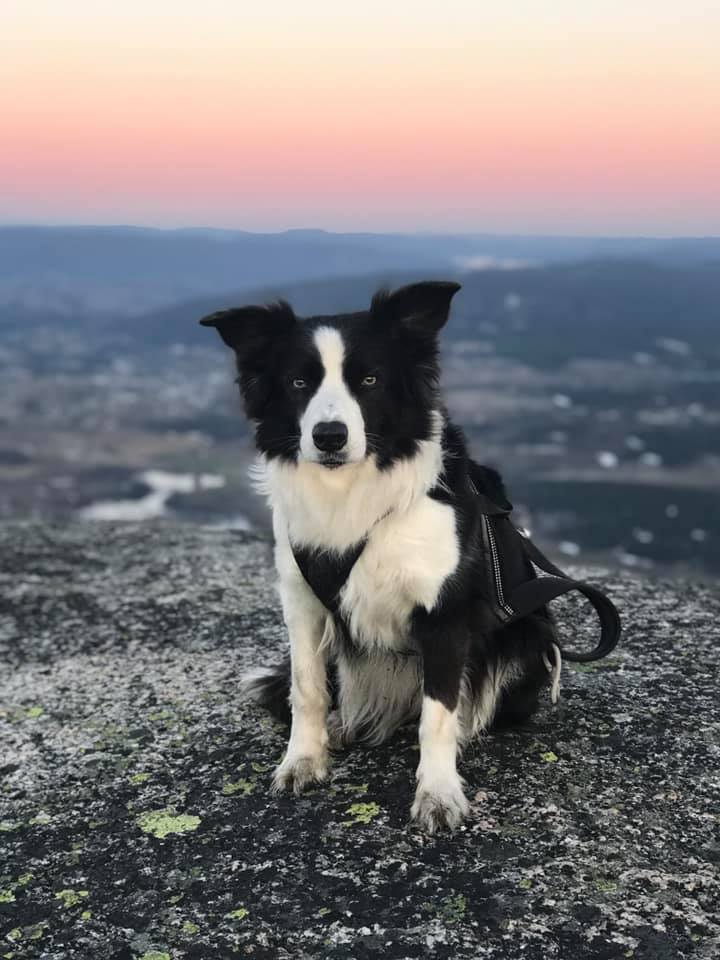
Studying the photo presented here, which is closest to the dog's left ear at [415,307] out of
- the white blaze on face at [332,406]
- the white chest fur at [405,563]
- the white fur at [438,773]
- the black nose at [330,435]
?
the white blaze on face at [332,406]

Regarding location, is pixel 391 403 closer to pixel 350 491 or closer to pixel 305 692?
pixel 350 491

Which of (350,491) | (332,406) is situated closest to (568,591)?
(350,491)

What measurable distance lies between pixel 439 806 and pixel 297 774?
835mm

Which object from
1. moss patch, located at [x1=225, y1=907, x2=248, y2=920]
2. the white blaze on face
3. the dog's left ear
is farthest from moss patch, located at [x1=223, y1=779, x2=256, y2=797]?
the dog's left ear

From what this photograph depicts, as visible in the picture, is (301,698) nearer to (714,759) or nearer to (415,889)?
(415,889)

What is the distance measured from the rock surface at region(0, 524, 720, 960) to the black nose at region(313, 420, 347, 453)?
73.9 inches

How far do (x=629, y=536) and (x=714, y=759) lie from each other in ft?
360

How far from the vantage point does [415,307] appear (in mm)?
4449

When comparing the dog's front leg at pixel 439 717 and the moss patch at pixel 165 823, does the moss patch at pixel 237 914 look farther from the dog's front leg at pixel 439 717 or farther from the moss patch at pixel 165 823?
the dog's front leg at pixel 439 717

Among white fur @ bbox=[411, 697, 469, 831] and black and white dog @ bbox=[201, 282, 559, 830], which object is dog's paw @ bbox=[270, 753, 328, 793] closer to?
black and white dog @ bbox=[201, 282, 559, 830]

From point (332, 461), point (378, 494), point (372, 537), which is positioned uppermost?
point (332, 461)

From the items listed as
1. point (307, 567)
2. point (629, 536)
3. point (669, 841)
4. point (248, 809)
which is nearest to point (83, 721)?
point (248, 809)

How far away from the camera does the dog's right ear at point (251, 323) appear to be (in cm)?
445

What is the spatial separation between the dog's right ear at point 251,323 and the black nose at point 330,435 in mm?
660
